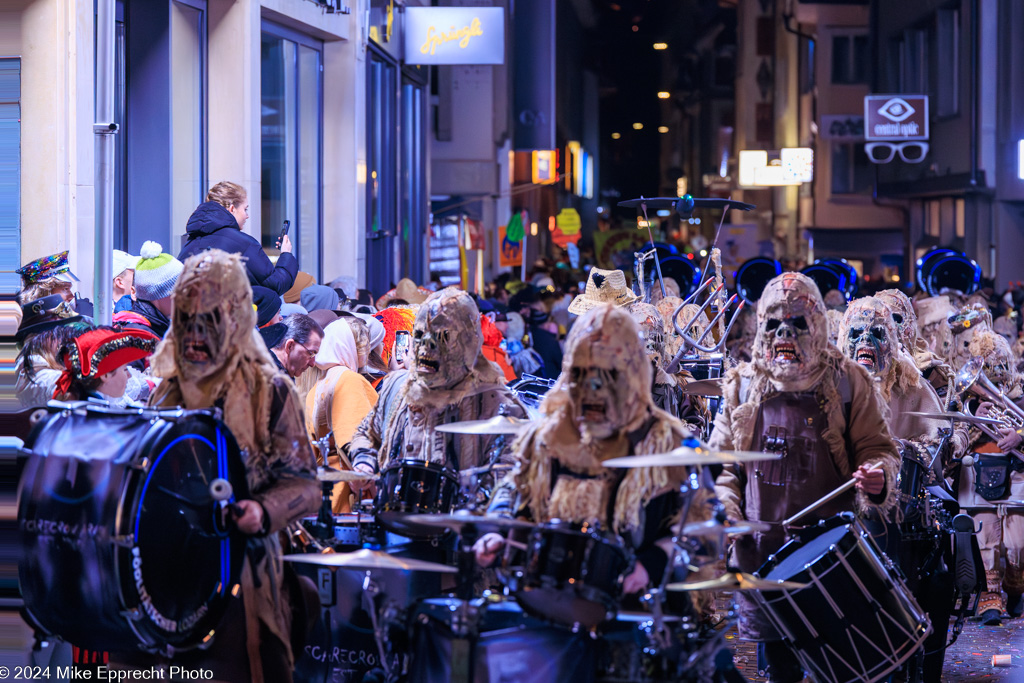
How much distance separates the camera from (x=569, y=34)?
6706 cm

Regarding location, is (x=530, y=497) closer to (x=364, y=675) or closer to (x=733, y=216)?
(x=364, y=675)

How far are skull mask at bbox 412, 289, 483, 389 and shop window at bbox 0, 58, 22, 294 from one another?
12.2 ft

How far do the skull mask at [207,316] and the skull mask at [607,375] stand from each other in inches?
44.9

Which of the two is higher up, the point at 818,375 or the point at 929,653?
the point at 818,375

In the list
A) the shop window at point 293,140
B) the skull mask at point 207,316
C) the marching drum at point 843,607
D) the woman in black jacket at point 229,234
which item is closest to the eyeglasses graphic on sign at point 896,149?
the shop window at point 293,140

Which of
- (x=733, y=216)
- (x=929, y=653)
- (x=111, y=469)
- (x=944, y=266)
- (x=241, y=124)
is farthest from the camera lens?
(x=733, y=216)

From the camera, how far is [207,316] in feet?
15.0

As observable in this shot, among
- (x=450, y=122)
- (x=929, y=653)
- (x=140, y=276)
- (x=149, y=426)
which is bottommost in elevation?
(x=929, y=653)

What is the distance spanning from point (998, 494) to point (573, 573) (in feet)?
16.6

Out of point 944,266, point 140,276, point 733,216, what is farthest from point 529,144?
point 733,216

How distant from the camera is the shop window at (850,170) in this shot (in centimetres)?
4319

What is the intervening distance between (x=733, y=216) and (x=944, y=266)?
59767 millimetres

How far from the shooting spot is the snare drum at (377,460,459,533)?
5582 mm

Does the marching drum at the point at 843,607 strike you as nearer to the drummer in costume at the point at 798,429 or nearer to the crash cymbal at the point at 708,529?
the drummer in costume at the point at 798,429
